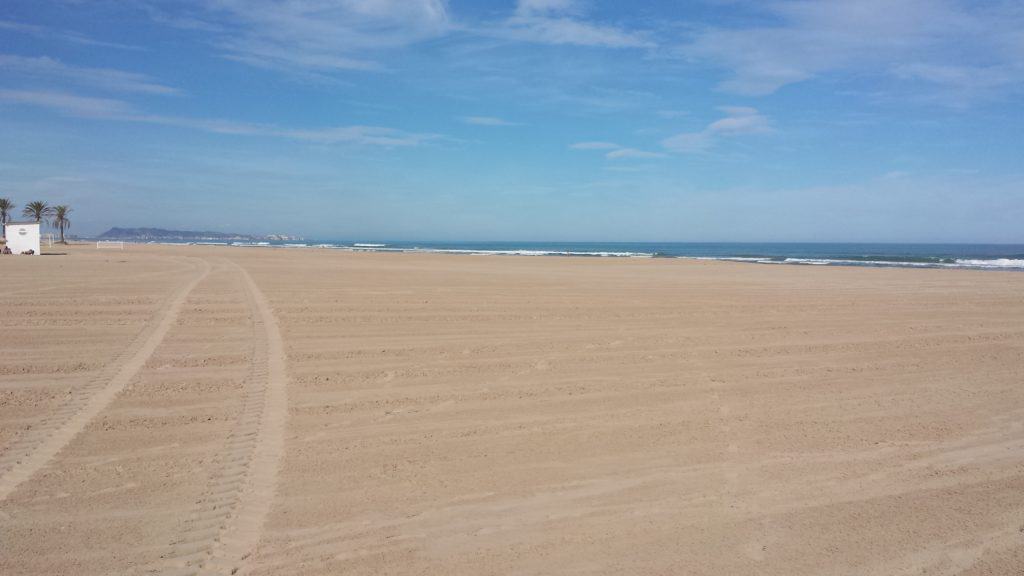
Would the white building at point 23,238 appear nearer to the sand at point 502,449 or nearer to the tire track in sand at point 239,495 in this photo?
the sand at point 502,449

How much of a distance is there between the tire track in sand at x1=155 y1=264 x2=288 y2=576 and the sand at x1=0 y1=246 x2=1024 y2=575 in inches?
0.8

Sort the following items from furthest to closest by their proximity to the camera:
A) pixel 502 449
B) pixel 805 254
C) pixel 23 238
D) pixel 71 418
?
pixel 805 254 → pixel 23 238 → pixel 71 418 → pixel 502 449

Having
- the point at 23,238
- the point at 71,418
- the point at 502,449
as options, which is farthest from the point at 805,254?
the point at 71,418

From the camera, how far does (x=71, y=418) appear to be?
5.62 m

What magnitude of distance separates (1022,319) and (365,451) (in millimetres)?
13986

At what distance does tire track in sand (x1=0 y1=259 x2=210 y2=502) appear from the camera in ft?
14.8

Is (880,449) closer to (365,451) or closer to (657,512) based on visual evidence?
(657,512)

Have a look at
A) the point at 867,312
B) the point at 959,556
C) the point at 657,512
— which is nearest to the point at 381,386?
the point at 657,512

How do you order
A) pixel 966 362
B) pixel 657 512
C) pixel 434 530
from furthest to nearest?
1. pixel 966 362
2. pixel 657 512
3. pixel 434 530

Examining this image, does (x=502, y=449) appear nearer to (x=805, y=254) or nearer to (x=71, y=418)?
(x=71, y=418)

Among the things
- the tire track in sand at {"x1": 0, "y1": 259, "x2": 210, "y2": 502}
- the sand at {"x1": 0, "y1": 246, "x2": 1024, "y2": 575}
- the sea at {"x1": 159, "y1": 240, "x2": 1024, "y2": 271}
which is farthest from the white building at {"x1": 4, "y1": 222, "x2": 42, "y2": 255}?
the tire track in sand at {"x1": 0, "y1": 259, "x2": 210, "y2": 502}

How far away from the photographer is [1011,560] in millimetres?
3559

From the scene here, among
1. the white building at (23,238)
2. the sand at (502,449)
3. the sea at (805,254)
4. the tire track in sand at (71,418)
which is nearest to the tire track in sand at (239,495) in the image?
A: the sand at (502,449)

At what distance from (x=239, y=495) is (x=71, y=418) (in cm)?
259
